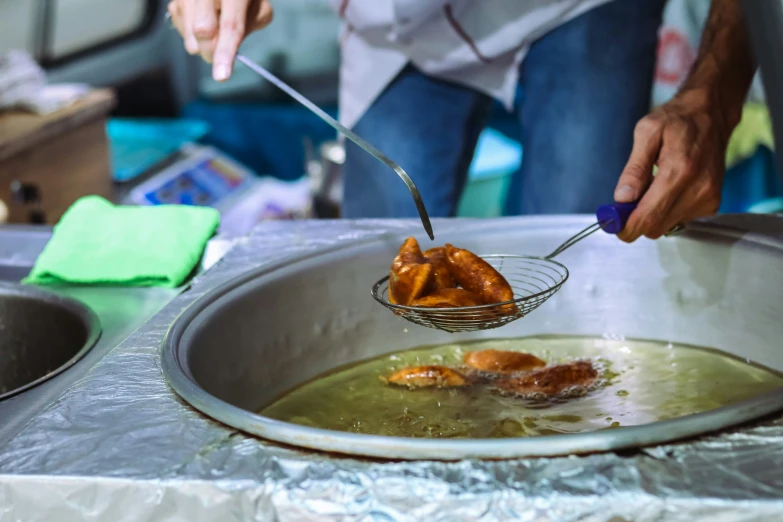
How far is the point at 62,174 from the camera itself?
250 centimetres

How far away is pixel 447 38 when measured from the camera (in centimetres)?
158

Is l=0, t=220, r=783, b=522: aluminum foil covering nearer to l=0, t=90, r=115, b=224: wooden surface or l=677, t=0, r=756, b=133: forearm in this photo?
l=677, t=0, r=756, b=133: forearm

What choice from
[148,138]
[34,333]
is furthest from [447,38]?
[148,138]

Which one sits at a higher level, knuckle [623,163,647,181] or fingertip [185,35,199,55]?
fingertip [185,35,199,55]

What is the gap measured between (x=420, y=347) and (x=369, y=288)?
11cm

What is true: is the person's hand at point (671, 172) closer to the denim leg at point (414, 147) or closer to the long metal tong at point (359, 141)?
the long metal tong at point (359, 141)

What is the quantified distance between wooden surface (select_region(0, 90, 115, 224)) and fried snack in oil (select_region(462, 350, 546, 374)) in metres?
1.51

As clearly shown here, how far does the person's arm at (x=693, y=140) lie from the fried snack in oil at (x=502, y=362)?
0.66 ft

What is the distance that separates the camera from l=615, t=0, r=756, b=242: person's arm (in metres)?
1.06

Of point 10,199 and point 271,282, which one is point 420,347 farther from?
point 10,199

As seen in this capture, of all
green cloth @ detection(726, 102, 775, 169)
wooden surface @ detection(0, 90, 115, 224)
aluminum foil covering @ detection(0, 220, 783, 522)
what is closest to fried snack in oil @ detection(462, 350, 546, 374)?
aluminum foil covering @ detection(0, 220, 783, 522)

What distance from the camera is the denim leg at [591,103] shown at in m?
1.47

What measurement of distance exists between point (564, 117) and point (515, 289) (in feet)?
1.39

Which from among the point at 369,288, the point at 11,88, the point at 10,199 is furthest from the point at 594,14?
the point at 11,88
